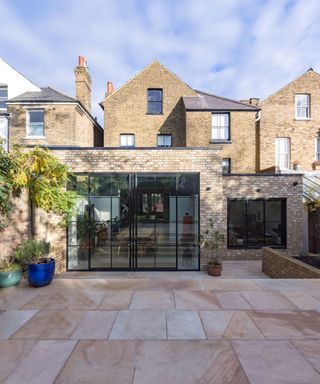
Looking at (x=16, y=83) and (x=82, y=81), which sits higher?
(x=82, y=81)

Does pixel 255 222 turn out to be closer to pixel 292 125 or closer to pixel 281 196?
pixel 281 196

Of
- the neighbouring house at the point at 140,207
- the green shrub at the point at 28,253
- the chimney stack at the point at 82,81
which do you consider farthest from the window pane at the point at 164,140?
the green shrub at the point at 28,253

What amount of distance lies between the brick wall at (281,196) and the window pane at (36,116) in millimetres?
12033

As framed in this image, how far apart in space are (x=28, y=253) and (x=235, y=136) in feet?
45.0

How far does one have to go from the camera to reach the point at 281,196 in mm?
11508

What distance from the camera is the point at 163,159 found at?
954 centimetres

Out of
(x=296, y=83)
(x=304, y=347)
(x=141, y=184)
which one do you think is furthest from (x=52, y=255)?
(x=296, y=83)

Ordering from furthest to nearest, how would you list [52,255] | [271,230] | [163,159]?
[271,230], [163,159], [52,255]

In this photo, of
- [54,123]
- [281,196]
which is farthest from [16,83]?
[281,196]

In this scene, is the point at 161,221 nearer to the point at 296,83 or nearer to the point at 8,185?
the point at 8,185

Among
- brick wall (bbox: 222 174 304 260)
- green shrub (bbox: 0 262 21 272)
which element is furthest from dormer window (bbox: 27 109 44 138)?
brick wall (bbox: 222 174 304 260)

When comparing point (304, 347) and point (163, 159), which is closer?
point (304, 347)

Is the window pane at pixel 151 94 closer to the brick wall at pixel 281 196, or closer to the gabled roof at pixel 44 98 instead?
the gabled roof at pixel 44 98

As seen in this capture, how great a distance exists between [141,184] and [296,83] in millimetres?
14544
